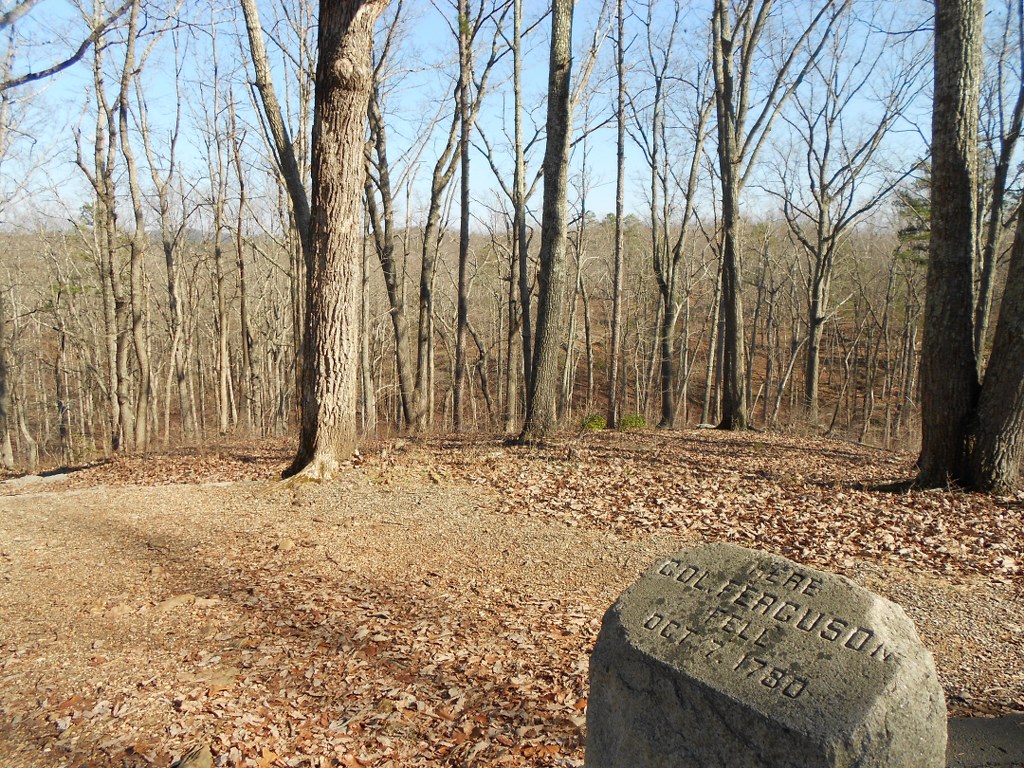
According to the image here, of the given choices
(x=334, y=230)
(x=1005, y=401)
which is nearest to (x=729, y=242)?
(x=1005, y=401)

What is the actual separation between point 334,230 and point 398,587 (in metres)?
4.26

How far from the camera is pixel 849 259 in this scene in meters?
34.4

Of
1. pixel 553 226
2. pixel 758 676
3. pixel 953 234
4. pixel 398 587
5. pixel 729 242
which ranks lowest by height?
pixel 398 587

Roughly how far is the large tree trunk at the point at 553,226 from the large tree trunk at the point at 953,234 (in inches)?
178

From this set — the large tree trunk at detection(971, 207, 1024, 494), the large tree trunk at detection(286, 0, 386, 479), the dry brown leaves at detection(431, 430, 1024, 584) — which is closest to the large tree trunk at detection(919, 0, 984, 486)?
the large tree trunk at detection(971, 207, 1024, 494)

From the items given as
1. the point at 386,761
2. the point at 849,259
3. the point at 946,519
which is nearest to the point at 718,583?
the point at 386,761

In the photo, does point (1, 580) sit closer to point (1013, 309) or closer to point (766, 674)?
point (766, 674)

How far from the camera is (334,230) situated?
25.0 ft

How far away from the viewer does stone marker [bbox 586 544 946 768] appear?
2.13 meters

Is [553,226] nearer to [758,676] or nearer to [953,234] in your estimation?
[953,234]

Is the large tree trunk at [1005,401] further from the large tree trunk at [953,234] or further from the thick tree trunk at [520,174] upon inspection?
the thick tree trunk at [520,174]

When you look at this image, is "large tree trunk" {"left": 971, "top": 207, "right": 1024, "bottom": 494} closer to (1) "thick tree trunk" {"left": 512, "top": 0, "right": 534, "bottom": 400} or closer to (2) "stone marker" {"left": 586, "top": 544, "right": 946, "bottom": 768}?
(2) "stone marker" {"left": 586, "top": 544, "right": 946, "bottom": 768}

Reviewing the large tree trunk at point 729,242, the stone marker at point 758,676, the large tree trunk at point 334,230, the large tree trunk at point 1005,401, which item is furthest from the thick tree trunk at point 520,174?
the stone marker at point 758,676

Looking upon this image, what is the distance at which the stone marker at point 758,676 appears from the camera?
2.13m
